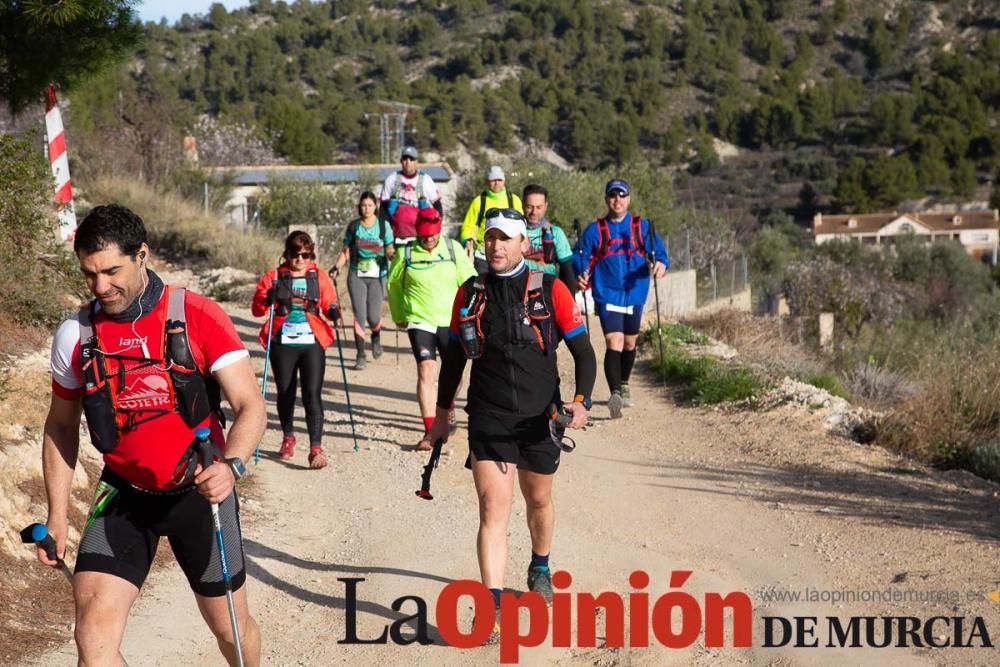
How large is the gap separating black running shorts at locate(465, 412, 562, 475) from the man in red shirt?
1.65 m

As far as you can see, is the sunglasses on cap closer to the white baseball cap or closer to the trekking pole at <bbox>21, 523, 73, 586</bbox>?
the white baseball cap

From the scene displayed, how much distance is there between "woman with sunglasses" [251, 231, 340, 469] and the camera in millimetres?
8594

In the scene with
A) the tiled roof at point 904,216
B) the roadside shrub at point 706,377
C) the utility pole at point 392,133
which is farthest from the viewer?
the tiled roof at point 904,216

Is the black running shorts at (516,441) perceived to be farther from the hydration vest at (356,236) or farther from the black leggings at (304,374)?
the hydration vest at (356,236)

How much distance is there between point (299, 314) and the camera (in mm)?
8602

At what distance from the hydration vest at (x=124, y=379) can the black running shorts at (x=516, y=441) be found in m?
1.81


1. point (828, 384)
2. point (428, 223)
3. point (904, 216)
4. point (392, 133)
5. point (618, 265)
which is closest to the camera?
point (428, 223)

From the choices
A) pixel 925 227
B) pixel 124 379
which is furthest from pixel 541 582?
pixel 925 227

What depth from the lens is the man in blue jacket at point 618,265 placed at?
32.5ft

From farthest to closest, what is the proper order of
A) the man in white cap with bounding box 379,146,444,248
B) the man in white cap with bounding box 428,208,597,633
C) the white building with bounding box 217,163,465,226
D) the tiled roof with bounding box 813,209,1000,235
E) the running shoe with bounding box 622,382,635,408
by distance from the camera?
the tiled roof with bounding box 813,209,1000,235
the white building with bounding box 217,163,465,226
the man in white cap with bounding box 379,146,444,248
the running shoe with bounding box 622,382,635,408
the man in white cap with bounding box 428,208,597,633

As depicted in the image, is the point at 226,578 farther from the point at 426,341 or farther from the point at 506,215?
the point at 426,341

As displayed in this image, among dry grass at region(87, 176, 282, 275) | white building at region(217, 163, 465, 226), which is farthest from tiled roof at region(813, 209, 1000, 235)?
dry grass at region(87, 176, 282, 275)

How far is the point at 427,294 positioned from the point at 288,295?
1099 millimetres

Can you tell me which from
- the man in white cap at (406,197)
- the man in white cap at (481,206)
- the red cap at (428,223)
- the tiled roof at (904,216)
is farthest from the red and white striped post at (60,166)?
the tiled roof at (904,216)
